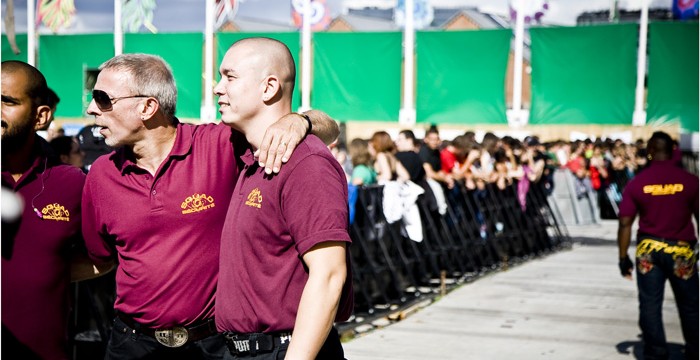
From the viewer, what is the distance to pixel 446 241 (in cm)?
1382

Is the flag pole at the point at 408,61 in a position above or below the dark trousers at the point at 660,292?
above

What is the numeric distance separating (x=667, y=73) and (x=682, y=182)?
12419mm

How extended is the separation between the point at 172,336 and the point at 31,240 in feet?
2.39

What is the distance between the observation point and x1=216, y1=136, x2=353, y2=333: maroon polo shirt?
3268 millimetres

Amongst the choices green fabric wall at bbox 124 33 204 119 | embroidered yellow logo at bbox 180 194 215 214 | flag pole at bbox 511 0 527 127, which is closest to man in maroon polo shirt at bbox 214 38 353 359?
embroidered yellow logo at bbox 180 194 215 214

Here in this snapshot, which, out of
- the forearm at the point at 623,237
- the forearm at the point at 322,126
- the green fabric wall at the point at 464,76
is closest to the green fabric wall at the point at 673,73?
the green fabric wall at the point at 464,76

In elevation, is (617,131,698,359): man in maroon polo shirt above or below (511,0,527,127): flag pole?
below

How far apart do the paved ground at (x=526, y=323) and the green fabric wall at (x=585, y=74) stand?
608 cm

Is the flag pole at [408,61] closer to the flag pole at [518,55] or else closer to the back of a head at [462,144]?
the flag pole at [518,55]

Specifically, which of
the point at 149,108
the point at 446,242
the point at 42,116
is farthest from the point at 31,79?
the point at 446,242

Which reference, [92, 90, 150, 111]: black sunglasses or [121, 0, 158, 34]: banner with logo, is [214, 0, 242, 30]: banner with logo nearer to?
[121, 0, 158, 34]: banner with logo

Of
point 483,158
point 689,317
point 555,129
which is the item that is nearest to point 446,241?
point 483,158

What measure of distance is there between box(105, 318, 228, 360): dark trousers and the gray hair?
0.90 metres

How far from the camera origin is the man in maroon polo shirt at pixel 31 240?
3621 millimetres
